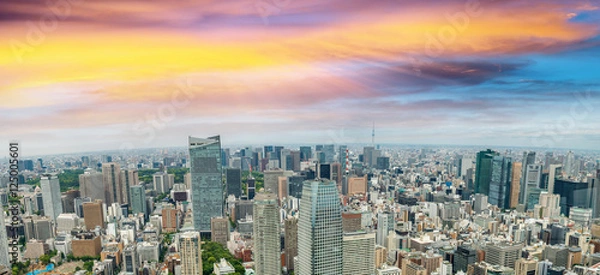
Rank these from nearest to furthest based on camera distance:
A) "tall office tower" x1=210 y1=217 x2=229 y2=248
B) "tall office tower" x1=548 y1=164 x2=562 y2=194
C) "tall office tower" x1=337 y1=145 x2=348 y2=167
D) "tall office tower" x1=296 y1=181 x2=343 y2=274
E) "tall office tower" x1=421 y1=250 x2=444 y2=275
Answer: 1. "tall office tower" x1=296 y1=181 x2=343 y2=274
2. "tall office tower" x1=421 y1=250 x2=444 y2=275
3. "tall office tower" x1=548 y1=164 x2=562 y2=194
4. "tall office tower" x1=337 y1=145 x2=348 y2=167
5. "tall office tower" x1=210 y1=217 x2=229 y2=248

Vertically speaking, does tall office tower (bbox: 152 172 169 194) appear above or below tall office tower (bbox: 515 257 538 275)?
above

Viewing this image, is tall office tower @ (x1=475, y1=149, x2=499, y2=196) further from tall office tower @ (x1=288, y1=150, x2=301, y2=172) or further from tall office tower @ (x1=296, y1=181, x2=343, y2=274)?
tall office tower @ (x1=296, y1=181, x2=343, y2=274)

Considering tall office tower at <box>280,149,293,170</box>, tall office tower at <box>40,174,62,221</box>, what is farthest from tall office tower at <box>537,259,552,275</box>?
tall office tower at <box>40,174,62,221</box>

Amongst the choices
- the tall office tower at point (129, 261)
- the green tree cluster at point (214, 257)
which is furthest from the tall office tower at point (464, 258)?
the tall office tower at point (129, 261)

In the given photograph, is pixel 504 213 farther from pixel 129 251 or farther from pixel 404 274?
pixel 129 251

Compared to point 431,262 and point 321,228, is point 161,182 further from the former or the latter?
point 431,262

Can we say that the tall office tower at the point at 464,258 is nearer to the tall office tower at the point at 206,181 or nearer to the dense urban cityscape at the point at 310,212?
the dense urban cityscape at the point at 310,212

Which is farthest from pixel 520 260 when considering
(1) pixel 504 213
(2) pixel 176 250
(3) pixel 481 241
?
(2) pixel 176 250
